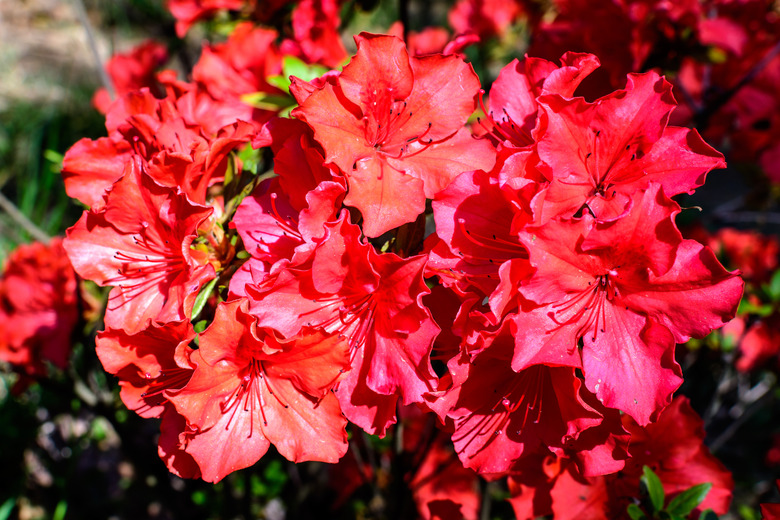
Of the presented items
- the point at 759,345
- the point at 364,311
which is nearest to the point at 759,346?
the point at 759,345

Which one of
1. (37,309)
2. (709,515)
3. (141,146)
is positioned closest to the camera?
(141,146)

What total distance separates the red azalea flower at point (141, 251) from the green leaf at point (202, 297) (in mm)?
36

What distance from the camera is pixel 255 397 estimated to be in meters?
0.94

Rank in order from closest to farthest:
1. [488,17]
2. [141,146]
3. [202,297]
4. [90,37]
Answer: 1. [202,297]
2. [141,146]
3. [90,37]
4. [488,17]

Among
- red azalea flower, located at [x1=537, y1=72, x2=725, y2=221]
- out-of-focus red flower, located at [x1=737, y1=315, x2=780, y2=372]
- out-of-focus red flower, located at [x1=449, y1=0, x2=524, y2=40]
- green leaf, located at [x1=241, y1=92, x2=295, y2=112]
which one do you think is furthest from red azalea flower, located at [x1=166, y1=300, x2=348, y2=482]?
out-of-focus red flower, located at [x1=449, y1=0, x2=524, y2=40]

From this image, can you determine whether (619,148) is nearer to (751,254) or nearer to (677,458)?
(677,458)

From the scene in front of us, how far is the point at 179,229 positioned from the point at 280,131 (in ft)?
0.80

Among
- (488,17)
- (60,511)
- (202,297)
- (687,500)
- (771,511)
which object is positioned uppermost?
(202,297)

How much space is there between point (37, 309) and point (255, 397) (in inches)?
47.3

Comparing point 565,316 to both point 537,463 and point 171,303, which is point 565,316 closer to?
point 537,463

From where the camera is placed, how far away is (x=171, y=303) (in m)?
0.90

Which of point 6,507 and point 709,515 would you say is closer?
point 709,515

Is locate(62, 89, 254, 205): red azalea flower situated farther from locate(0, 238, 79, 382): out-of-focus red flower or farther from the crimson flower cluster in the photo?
locate(0, 238, 79, 382): out-of-focus red flower

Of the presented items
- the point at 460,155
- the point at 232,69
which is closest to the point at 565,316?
the point at 460,155
